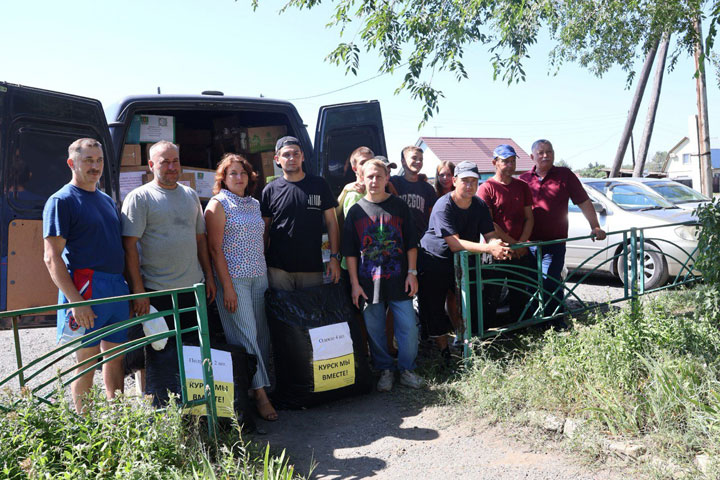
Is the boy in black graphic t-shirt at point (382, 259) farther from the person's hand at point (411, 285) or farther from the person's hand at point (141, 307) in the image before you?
the person's hand at point (141, 307)

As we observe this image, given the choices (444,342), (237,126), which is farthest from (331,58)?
(444,342)

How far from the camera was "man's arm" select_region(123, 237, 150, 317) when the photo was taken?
3.67m

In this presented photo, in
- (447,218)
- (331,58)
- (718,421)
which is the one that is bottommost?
(718,421)

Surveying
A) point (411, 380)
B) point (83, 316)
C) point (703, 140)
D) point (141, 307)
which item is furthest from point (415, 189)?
point (703, 140)

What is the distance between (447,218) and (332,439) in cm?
192

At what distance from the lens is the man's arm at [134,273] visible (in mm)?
3672

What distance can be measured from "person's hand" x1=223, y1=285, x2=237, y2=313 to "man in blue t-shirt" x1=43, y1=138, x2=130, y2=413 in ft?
2.18

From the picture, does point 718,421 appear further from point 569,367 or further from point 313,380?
point 313,380

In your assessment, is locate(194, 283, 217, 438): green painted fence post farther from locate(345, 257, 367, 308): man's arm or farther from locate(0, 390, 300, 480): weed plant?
locate(345, 257, 367, 308): man's arm

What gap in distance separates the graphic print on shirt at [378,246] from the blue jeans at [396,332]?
0.26 metres

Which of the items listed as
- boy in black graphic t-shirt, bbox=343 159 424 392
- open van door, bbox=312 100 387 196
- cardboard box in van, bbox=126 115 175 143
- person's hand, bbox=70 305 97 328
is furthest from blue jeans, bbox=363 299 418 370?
cardboard box in van, bbox=126 115 175 143

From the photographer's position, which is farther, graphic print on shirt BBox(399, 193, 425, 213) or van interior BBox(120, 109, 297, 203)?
van interior BBox(120, 109, 297, 203)

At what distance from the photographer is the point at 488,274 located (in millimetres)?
5152

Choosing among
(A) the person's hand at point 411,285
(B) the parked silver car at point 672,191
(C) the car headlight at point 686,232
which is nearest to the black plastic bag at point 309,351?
(A) the person's hand at point 411,285
